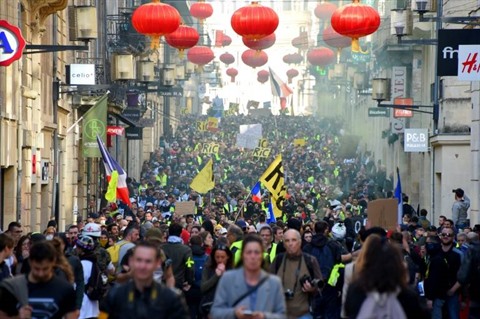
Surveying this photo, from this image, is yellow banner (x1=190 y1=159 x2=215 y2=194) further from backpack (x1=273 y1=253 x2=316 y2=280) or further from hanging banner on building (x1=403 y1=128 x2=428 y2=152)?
backpack (x1=273 y1=253 x2=316 y2=280)

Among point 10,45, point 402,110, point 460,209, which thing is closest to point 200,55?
point 402,110

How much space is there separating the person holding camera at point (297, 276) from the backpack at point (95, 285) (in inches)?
86.3

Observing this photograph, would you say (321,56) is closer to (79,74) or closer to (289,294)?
(79,74)

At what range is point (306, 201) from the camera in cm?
3853

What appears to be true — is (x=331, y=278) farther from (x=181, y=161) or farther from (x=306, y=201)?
(x=181, y=161)

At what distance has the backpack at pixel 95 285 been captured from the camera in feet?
48.2

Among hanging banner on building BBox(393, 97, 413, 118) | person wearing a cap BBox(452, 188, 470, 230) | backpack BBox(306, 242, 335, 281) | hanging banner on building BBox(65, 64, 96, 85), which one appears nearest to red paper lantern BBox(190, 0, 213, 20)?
hanging banner on building BBox(393, 97, 413, 118)

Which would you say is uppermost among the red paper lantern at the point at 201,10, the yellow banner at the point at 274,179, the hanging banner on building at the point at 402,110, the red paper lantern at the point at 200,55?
the red paper lantern at the point at 201,10

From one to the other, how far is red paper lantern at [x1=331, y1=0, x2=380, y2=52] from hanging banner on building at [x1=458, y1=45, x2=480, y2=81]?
13.9 ft

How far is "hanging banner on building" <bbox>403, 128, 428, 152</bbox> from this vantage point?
36.3 m

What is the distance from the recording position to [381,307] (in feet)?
31.0

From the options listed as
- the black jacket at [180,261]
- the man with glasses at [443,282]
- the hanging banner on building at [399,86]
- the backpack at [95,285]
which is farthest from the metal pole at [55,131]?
the backpack at [95,285]

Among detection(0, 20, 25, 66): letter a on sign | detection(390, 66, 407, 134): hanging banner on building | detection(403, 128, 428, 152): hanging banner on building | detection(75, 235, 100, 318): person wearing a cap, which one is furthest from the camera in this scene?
detection(390, 66, 407, 134): hanging banner on building

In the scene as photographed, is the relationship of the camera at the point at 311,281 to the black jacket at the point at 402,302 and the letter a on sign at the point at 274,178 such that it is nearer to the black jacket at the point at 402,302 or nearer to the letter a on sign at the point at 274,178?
the black jacket at the point at 402,302
